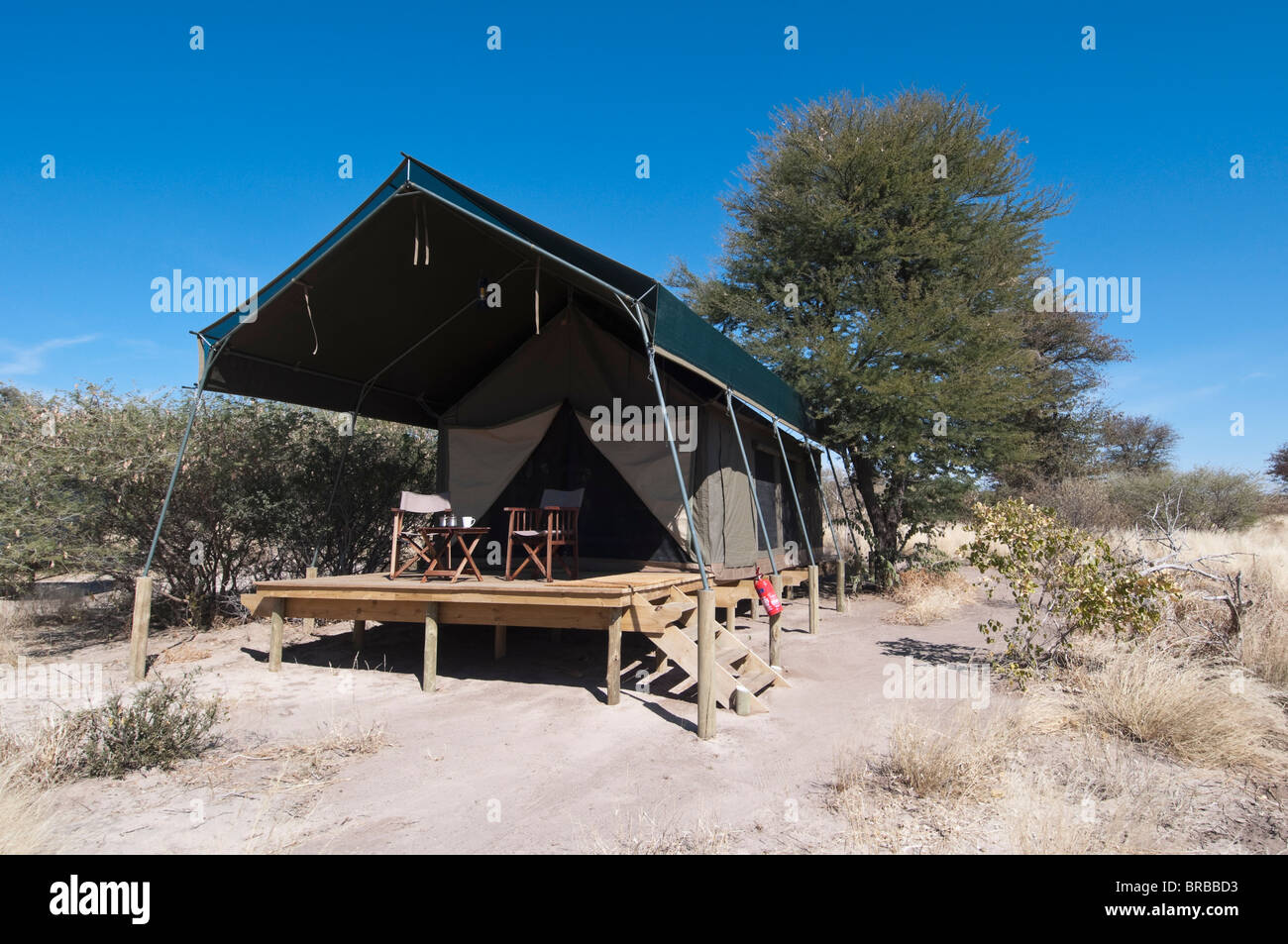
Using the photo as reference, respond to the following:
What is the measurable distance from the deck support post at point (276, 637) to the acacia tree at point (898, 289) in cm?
789

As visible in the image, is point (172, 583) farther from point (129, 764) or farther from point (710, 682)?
point (710, 682)

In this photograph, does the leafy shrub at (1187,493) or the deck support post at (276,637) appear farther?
the leafy shrub at (1187,493)

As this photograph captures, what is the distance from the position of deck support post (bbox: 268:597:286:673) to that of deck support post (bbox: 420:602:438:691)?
1.61m

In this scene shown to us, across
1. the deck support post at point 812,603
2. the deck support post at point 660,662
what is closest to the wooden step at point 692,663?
the deck support post at point 660,662

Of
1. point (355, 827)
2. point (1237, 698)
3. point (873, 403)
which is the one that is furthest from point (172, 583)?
point (1237, 698)

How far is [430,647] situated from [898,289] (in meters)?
9.23

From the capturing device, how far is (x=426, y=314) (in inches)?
316

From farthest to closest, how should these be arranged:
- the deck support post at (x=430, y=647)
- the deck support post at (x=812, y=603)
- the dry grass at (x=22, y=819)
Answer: the deck support post at (x=812, y=603) → the deck support post at (x=430, y=647) → the dry grass at (x=22, y=819)

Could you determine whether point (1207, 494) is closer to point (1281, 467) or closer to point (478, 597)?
point (1281, 467)

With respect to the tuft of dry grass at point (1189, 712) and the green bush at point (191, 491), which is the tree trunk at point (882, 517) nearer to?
the green bush at point (191, 491)

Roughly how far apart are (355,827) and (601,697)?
2696 millimetres

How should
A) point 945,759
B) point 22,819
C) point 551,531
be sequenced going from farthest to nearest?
point 551,531 < point 945,759 < point 22,819

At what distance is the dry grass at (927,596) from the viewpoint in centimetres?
972

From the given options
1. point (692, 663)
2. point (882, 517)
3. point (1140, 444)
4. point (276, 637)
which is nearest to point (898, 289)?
point (882, 517)
